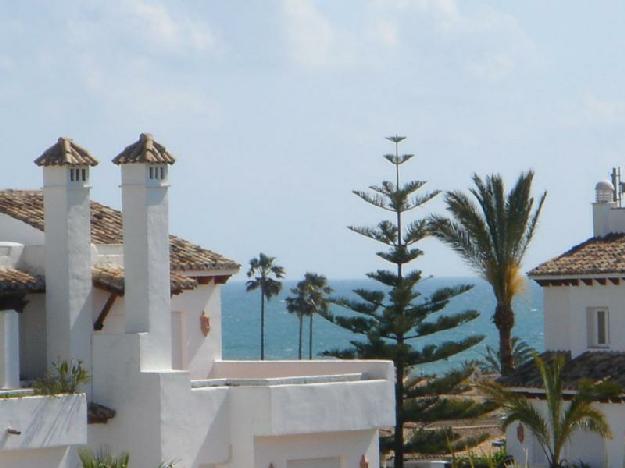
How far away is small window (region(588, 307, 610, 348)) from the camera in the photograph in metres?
36.1

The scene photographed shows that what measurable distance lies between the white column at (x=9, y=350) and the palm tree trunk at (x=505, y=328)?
63.9 ft

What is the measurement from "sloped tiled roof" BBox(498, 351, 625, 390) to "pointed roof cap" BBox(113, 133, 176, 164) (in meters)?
13.5

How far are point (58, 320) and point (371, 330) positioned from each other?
1756 centimetres

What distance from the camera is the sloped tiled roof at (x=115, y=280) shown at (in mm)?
23562

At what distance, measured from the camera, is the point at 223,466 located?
936 inches

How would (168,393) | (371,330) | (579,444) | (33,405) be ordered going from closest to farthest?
1. (33,405)
2. (168,393)
3. (579,444)
4. (371,330)

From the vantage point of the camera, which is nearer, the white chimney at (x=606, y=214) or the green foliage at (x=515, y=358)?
the white chimney at (x=606, y=214)

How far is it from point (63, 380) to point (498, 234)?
2021 centimetres

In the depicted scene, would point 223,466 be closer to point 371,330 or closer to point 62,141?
point 62,141

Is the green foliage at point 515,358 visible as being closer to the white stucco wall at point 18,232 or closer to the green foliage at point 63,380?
the white stucco wall at point 18,232

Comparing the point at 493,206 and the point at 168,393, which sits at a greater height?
the point at 493,206

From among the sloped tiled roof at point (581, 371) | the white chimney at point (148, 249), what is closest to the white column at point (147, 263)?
the white chimney at point (148, 249)

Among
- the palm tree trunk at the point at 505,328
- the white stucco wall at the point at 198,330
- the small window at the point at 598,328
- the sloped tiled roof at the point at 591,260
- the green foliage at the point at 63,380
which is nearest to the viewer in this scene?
the green foliage at the point at 63,380

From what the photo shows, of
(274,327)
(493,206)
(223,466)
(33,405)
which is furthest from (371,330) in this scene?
(274,327)
